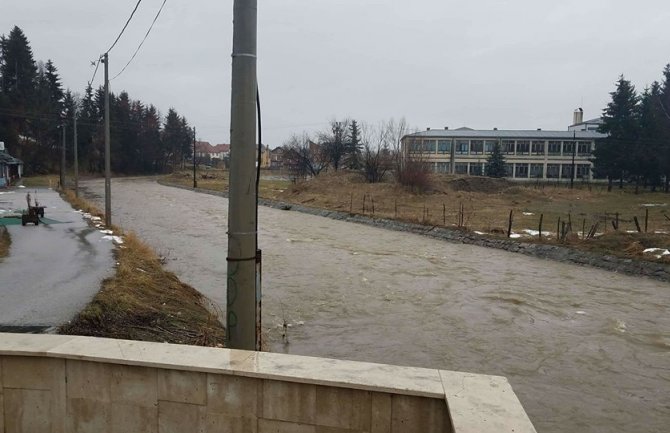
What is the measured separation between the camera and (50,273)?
39.2 ft

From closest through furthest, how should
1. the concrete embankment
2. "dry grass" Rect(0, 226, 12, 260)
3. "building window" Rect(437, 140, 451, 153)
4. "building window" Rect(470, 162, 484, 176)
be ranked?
"dry grass" Rect(0, 226, 12, 260), the concrete embankment, "building window" Rect(470, 162, 484, 176), "building window" Rect(437, 140, 451, 153)

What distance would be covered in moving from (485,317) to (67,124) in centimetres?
8460

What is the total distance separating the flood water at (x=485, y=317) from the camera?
27.9 ft

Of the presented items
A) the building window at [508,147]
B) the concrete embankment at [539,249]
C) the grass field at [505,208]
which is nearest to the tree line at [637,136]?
the grass field at [505,208]

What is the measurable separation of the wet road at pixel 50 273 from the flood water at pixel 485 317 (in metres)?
2.80

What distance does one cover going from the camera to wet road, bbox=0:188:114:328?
8.45 m

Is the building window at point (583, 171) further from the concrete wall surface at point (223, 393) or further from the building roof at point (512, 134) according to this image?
the concrete wall surface at point (223, 393)

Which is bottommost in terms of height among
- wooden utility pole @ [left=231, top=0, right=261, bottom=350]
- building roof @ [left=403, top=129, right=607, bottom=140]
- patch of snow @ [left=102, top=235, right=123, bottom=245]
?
patch of snow @ [left=102, top=235, right=123, bottom=245]

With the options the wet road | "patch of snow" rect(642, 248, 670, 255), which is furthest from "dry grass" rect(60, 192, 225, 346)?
"patch of snow" rect(642, 248, 670, 255)

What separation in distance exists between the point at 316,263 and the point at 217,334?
10.8 meters

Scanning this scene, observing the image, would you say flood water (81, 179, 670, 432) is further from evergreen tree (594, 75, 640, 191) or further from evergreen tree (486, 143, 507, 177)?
evergreen tree (486, 143, 507, 177)

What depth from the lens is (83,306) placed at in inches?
348

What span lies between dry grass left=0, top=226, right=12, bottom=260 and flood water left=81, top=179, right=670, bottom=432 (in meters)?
4.66

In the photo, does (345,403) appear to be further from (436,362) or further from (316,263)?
(316,263)
